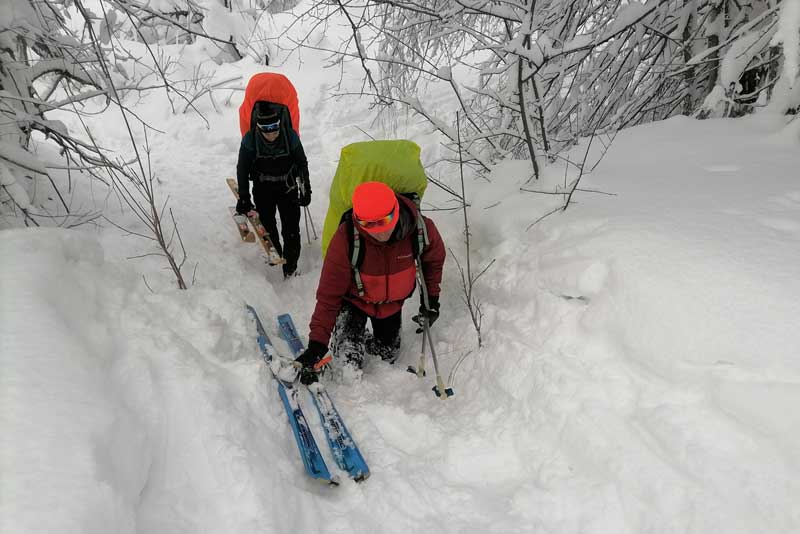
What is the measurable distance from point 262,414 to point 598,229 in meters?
2.57

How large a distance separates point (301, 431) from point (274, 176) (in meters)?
2.63

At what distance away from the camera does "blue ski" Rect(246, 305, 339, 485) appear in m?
2.56

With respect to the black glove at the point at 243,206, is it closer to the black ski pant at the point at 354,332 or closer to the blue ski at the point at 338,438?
the black ski pant at the point at 354,332

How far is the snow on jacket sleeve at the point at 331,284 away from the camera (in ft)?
9.96

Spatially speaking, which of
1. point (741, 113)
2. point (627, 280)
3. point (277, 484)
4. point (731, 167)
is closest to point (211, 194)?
point (277, 484)

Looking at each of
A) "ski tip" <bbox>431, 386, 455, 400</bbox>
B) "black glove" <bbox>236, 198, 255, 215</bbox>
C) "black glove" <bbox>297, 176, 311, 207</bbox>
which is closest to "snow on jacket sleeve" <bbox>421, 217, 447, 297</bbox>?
"ski tip" <bbox>431, 386, 455, 400</bbox>

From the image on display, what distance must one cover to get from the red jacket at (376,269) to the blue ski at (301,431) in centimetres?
41

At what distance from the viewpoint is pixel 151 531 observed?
71.9 inches

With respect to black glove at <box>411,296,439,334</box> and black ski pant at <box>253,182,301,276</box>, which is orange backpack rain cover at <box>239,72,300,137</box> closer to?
black ski pant at <box>253,182,301,276</box>

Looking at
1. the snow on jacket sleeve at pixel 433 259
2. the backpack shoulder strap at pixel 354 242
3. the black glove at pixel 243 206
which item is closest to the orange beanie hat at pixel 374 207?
the backpack shoulder strap at pixel 354 242

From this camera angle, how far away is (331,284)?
121 inches

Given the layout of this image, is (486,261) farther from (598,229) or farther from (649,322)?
(649,322)

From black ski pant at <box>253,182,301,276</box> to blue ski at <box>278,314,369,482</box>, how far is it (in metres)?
2.14

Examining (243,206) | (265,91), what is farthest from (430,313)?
(265,91)
